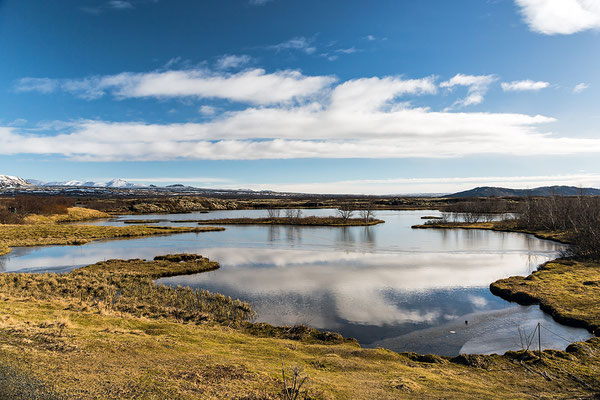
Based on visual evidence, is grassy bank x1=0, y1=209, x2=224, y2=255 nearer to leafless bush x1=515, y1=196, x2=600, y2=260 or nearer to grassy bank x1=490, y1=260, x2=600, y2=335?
grassy bank x1=490, y1=260, x2=600, y2=335

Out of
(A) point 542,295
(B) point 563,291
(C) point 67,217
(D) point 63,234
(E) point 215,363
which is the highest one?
(C) point 67,217

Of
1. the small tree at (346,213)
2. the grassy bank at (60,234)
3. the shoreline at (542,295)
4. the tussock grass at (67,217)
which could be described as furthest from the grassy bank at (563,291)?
the tussock grass at (67,217)

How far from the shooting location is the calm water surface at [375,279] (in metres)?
19.1

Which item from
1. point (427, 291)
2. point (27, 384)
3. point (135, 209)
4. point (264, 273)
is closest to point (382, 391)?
point (27, 384)

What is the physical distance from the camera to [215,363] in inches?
478

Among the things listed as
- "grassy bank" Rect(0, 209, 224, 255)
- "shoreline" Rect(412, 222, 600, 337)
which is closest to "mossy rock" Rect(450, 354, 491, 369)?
"shoreline" Rect(412, 222, 600, 337)

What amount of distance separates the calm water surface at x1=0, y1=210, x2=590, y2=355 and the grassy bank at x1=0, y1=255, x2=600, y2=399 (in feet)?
9.23

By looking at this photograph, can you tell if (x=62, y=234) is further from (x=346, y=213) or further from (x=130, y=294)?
(x=346, y=213)

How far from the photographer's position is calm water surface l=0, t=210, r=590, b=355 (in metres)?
19.1

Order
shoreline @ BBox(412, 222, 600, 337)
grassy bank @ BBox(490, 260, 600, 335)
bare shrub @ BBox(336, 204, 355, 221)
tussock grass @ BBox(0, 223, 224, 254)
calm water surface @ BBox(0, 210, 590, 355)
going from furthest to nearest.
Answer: bare shrub @ BBox(336, 204, 355, 221) → tussock grass @ BBox(0, 223, 224, 254) → grassy bank @ BBox(490, 260, 600, 335) → shoreline @ BBox(412, 222, 600, 337) → calm water surface @ BBox(0, 210, 590, 355)

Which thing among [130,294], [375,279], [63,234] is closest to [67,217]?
[63,234]

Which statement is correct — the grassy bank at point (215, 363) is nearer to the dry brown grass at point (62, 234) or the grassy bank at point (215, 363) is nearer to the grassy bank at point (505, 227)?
the dry brown grass at point (62, 234)

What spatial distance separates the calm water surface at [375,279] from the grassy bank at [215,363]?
281 cm

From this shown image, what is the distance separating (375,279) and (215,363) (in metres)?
20.8
